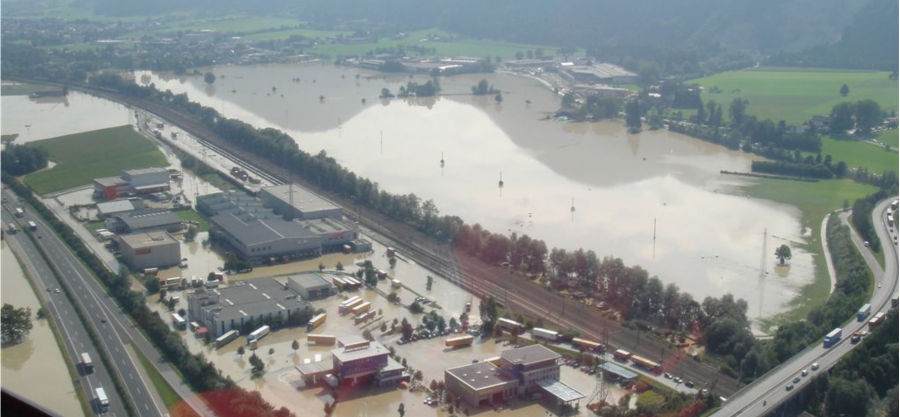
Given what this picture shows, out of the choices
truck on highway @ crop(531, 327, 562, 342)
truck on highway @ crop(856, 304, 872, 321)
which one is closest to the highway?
truck on highway @ crop(856, 304, 872, 321)

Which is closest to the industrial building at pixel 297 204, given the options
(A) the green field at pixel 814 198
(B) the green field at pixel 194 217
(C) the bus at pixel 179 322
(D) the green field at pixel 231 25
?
(B) the green field at pixel 194 217

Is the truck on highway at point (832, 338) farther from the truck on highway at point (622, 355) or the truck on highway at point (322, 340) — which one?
the truck on highway at point (322, 340)

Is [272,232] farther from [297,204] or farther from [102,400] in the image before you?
[102,400]

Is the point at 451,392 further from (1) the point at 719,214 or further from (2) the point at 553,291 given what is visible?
(1) the point at 719,214

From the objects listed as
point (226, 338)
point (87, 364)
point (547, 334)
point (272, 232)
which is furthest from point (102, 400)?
point (272, 232)

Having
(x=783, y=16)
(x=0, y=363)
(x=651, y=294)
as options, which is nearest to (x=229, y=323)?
(x=0, y=363)
